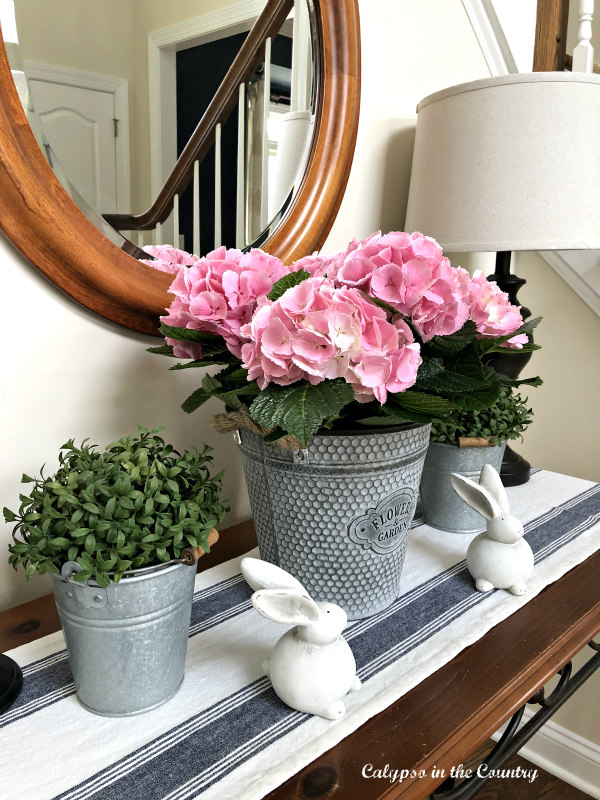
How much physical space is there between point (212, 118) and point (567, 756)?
5.18ft

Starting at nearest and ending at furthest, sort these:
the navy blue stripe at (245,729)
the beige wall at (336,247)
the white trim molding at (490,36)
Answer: the navy blue stripe at (245,729) → the beige wall at (336,247) → the white trim molding at (490,36)

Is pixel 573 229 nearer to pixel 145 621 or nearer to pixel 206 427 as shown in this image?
pixel 206 427

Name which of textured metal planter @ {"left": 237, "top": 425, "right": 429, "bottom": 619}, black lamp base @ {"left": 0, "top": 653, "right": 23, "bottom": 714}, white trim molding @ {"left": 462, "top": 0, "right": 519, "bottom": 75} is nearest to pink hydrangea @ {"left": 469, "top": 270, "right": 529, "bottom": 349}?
textured metal planter @ {"left": 237, "top": 425, "right": 429, "bottom": 619}

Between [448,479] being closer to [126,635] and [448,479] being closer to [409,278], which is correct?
[409,278]

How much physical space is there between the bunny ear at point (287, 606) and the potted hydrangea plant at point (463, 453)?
41cm

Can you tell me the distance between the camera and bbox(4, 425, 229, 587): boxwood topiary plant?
1.54 ft

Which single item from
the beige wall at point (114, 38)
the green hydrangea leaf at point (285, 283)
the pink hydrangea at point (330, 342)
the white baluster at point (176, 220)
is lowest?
the pink hydrangea at point (330, 342)

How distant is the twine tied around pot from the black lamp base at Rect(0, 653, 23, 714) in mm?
283

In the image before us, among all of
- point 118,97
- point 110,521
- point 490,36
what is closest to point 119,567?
point 110,521

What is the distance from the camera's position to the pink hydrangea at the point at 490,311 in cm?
64

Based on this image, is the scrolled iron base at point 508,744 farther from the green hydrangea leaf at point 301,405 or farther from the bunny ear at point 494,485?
the green hydrangea leaf at point 301,405

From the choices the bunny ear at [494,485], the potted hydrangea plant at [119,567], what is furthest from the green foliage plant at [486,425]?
the potted hydrangea plant at [119,567]

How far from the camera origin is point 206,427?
34.1 inches

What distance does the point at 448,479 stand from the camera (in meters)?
0.87
